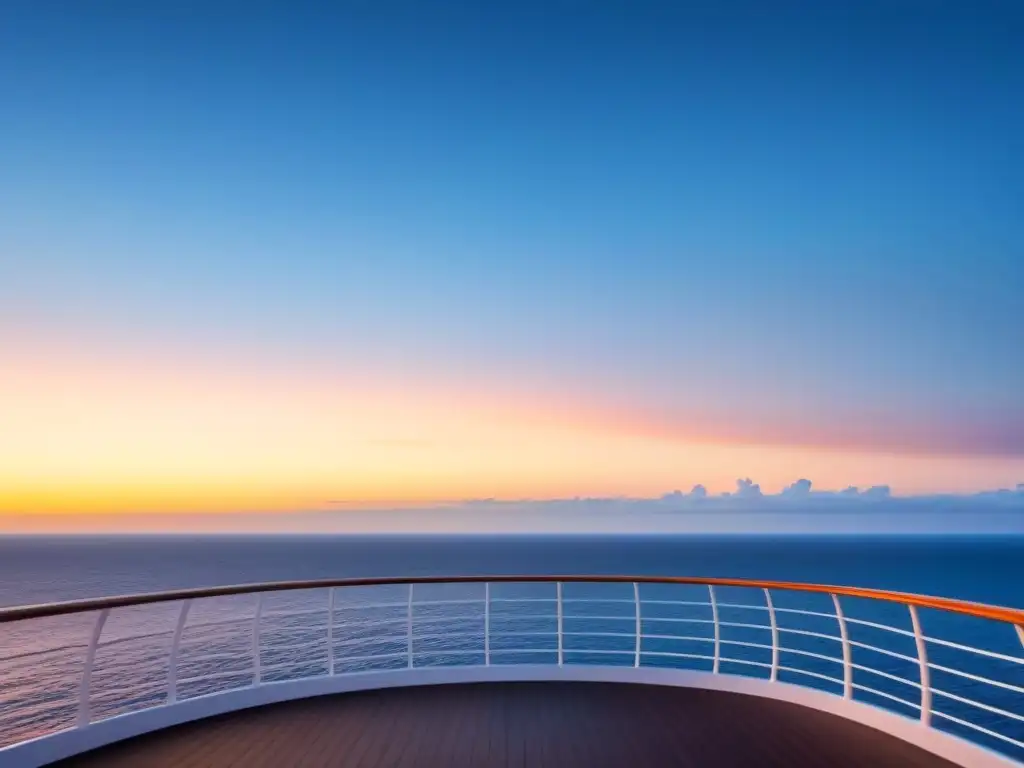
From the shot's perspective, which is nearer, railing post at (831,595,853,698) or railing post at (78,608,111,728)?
railing post at (78,608,111,728)

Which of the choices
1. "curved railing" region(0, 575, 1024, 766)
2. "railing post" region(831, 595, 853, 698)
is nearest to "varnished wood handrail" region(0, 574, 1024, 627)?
"curved railing" region(0, 575, 1024, 766)

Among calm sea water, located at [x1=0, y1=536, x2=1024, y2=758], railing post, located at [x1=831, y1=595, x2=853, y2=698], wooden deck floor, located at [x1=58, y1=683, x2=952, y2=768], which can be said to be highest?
railing post, located at [x1=831, y1=595, x2=853, y2=698]

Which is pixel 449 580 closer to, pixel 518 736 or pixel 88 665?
pixel 518 736

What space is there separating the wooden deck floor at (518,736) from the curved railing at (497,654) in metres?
0.21

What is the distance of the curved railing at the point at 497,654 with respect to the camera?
3.77m

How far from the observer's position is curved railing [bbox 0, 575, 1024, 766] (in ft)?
12.4

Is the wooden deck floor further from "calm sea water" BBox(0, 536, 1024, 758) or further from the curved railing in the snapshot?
"calm sea water" BBox(0, 536, 1024, 758)

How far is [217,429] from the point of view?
63.8 ft

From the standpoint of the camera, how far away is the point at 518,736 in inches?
159

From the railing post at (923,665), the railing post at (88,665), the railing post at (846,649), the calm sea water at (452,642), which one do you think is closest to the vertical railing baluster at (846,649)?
the railing post at (846,649)

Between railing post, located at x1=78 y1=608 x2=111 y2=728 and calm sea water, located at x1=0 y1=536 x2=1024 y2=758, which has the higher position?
railing post, located at x1=78 y1=608 x2=111 y2=728

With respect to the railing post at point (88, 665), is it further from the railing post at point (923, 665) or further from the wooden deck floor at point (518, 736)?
the railing post at point (923, 665)

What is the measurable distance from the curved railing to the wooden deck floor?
0.69ft

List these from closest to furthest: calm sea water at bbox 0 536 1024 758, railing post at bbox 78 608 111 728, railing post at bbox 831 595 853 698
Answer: railing post at bbox 78 608 111 728 < railing post at bbox 831 595 853 698 < calm sea water at bbox 0 536 1024 758
